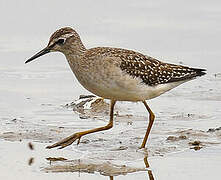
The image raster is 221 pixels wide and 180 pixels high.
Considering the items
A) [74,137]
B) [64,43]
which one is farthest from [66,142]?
[64,43]

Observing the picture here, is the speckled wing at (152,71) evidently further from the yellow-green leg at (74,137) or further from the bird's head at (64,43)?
the yellow-green leg at (74,137)

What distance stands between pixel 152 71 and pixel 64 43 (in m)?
1.33

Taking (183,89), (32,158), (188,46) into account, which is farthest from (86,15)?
(32,158)

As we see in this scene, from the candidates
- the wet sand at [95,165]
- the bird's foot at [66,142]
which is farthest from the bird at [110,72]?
the wet sand at [95,165]

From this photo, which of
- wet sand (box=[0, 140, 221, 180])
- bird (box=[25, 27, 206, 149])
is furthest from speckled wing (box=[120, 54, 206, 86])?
wet sand (box=[0, 140, 221, 180])

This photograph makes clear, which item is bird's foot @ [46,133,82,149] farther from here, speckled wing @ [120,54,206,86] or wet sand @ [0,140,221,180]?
speckled wing @ [120,54,206,86]

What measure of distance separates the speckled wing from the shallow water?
2.47 ft

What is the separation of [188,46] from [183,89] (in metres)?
2.11

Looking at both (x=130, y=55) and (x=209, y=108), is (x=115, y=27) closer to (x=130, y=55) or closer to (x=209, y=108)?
(x=209, y=108)

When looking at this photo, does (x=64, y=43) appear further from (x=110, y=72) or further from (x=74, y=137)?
(x=74, y=137)

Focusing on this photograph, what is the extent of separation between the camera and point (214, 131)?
1218cm

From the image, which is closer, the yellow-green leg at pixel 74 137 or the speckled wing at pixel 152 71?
the yellow-green leg at pixel 74 137

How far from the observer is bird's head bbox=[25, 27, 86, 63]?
11.6 m

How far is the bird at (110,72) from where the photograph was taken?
11.4m
